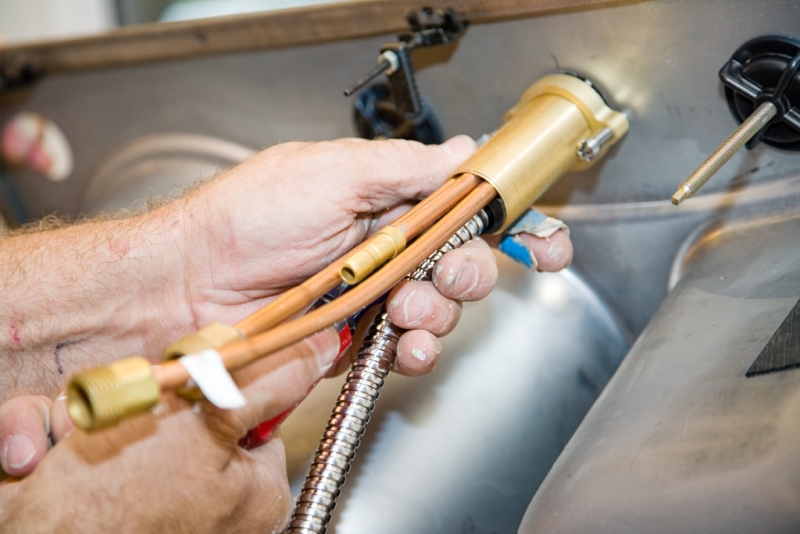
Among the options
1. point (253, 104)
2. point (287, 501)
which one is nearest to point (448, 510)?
point (287, 501)

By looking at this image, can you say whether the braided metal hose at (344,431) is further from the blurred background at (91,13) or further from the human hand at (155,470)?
the blurred background at (91,13)

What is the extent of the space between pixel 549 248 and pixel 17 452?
0.37 meters

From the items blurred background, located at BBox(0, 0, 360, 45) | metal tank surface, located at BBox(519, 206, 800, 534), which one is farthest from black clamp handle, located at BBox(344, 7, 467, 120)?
blurred background, located at BBox(0, 0, 360, 45)

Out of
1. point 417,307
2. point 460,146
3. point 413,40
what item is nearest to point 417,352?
point 417,307

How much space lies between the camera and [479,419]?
0.44 m

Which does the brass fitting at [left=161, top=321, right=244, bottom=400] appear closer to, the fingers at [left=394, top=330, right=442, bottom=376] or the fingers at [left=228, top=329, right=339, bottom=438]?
the fingers at [left=228, top=329, right=339, bottom=438]

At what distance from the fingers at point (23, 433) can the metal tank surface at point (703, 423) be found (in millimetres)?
306

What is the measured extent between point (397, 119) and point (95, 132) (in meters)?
0.46

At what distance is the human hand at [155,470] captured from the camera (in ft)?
1.07

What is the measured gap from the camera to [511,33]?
50 centimetres

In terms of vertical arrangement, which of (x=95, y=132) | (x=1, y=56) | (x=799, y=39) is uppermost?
(x=1, y=56)

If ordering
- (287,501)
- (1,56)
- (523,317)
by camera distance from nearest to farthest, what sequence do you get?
(287,501) → (523,317) → (1,56)

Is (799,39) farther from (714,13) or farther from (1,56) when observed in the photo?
(1,56)

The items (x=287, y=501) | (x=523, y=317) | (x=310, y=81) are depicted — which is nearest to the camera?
(x=287, y=501)
